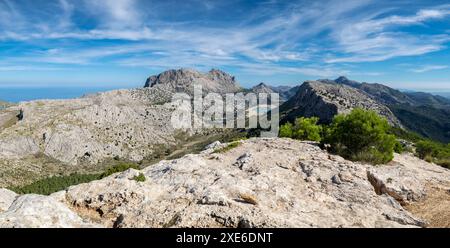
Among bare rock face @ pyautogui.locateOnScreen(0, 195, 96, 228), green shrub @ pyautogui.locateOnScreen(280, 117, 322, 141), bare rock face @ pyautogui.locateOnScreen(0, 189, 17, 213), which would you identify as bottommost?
green shrub @ pyautogui.locateOnScreen(280, 117, 322, 141)

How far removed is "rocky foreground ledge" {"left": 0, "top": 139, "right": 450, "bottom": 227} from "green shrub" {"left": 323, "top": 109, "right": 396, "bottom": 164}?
29.1 feet

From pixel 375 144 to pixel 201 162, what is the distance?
83.2 feet

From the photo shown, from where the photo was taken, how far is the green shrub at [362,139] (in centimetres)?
4290

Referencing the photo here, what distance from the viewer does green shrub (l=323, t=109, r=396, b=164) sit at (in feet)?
141

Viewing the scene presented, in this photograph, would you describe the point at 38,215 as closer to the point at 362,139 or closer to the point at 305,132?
the point at 362,139

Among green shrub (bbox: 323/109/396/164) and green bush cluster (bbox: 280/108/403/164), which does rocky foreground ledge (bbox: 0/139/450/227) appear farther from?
green shrub (bbox: 323/109/396/164)

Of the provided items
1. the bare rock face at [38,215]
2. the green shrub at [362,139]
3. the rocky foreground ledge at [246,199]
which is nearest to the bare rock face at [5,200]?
the rocky foreground ledge at [246,199]

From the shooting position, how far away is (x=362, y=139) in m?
43.8

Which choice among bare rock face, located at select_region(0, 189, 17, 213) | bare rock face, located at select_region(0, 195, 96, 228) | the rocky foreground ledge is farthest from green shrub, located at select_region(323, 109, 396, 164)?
bare rock face, located at select_region(0, 189, 17, 213)

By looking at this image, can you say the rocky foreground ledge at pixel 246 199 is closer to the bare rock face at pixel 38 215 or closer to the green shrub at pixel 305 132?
the bare rock face at pixel 38 215

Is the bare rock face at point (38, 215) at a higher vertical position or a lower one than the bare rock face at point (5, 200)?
higher

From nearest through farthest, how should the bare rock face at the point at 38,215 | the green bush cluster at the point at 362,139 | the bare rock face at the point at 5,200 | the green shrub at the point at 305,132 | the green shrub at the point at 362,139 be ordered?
the bare rock face at the point at 38,215 < the bare rock face at the point at 5,200 < the green bush cluster at the point at 362,139 < the green shrub at the point at 362,139 < the green shrub at the point at 305,132

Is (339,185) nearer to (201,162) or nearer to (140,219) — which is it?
(201,162)

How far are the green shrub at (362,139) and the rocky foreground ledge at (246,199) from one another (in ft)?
29.1
